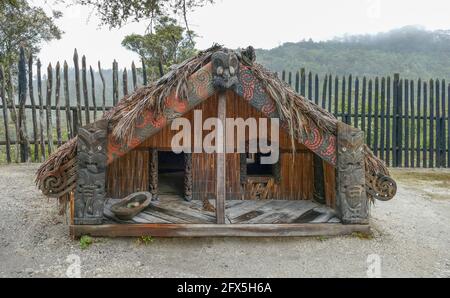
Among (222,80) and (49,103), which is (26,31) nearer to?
(49,103)

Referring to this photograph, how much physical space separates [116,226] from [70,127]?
239 inches

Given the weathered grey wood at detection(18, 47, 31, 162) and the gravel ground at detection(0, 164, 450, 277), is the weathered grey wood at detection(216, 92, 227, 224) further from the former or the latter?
the weathered grey wood at detection(18, 47, 31, 162)

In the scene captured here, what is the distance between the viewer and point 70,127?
30.1 feet

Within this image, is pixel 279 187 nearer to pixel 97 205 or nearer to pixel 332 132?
pixel 332 132

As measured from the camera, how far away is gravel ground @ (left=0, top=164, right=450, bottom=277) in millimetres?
3461

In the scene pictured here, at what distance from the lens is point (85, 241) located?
12.8 feet

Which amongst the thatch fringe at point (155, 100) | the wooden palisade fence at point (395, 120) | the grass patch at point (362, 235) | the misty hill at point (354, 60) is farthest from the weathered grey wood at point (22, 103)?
the misty hill at point (354, 60)

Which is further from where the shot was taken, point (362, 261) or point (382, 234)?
point (382, 234)

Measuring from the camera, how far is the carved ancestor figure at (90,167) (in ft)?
12.7

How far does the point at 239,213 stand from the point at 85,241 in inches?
72.6

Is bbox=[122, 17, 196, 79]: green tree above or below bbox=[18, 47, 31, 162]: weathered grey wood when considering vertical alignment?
above

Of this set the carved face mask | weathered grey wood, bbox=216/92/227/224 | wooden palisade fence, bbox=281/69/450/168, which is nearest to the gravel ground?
weathered grey wood, bbox=216/92/227/224

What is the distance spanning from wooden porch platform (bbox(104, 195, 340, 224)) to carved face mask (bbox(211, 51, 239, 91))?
1603mm

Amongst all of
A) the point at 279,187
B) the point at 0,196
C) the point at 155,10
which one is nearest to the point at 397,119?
the point at 279,187
